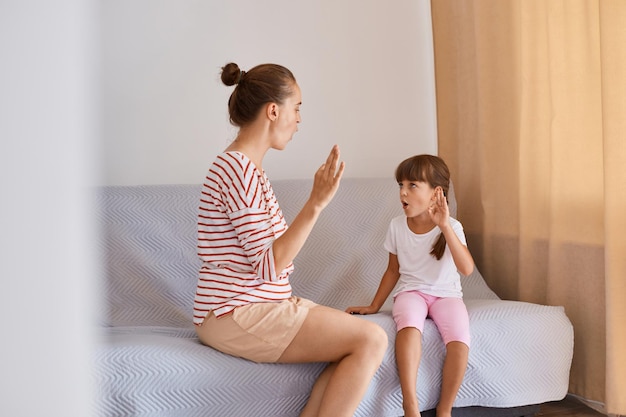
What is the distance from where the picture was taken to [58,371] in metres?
0.38

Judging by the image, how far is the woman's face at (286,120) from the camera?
1.80m

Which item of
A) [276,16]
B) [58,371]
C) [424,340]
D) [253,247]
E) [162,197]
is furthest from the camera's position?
[276,16]

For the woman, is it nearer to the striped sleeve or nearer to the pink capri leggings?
the striped sleeve

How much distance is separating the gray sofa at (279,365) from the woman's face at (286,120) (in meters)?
0.57

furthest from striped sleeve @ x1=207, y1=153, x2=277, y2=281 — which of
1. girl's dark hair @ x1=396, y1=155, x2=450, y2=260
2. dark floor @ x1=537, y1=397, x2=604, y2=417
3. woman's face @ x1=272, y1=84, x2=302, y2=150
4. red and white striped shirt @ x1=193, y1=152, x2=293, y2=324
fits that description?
dark floor @ x1=537, y1=397, x2=604, y2=417

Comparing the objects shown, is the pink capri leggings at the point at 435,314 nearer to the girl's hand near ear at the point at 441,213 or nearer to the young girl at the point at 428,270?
the young girl at the point at 428,270

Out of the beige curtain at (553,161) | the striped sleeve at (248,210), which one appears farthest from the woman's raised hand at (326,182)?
the beige curtain at (553,161)

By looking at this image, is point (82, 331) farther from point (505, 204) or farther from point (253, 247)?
point (505, 204)

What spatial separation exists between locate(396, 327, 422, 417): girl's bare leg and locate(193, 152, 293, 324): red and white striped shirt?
0.35 m

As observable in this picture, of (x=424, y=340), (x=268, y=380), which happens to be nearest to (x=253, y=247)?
(x=268, y=380)

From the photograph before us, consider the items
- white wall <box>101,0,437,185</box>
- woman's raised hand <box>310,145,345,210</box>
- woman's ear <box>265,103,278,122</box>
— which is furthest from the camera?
white wall <box>101,0,437,185</box>

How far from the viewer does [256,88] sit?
5.86 ft

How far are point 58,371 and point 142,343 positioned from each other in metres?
1.36

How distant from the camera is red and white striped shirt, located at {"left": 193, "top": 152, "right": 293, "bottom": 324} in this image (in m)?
1.65
